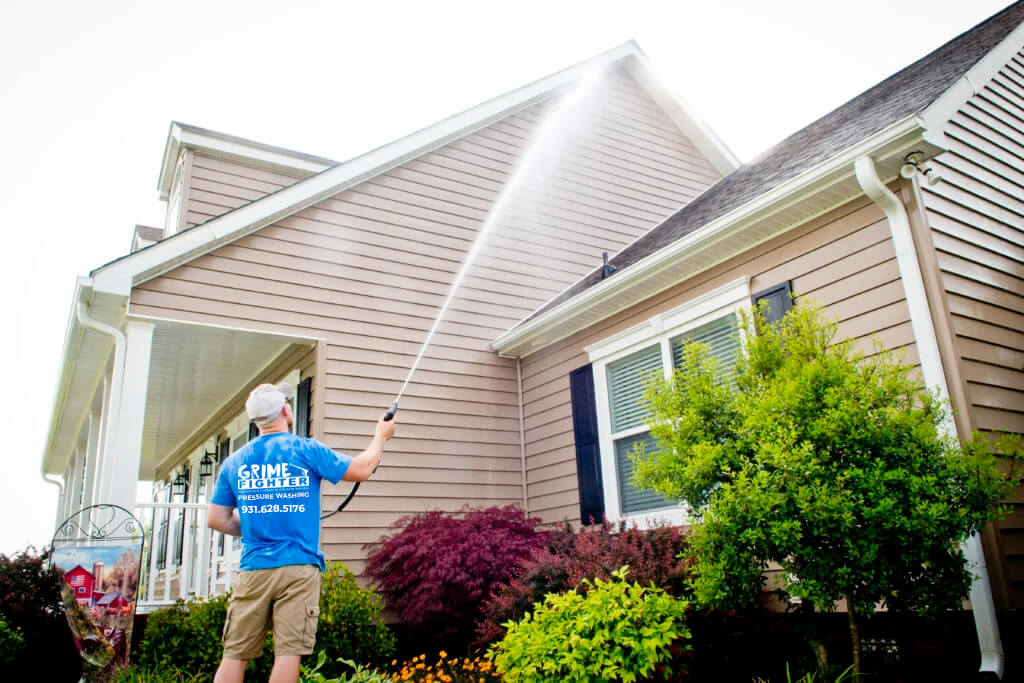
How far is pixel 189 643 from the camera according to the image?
5699 mm

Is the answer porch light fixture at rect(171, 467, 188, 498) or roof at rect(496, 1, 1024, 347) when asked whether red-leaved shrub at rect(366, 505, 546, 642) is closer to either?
roof at rect(496, 1, 1024, 347)

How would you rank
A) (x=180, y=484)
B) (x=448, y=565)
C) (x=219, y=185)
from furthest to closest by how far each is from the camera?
(x=180, y=484)
(x=219, y=185)
(x=448, y=565)

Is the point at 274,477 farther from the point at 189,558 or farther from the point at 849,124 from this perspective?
the point at 189,558

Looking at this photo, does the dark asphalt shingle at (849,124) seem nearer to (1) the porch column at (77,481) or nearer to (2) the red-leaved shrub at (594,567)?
(2) the red-leaved shrub at (594,567)

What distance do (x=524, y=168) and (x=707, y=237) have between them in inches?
167

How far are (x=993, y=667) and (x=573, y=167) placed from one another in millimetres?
7391

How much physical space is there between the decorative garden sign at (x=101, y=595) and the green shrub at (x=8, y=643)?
3.88ft

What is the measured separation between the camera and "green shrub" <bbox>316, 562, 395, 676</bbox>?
602 cm

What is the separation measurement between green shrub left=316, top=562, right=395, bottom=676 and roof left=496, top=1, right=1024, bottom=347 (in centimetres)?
325

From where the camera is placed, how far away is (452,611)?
6.40 meters

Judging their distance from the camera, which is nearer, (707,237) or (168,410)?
(707,237)

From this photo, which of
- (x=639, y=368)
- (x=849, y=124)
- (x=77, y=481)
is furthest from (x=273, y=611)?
(x=77, y=481)

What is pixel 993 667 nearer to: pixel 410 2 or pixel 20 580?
pixel 20 580

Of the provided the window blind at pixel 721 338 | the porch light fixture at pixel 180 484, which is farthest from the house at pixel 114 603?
the porch light fixture at pixel 180 484
